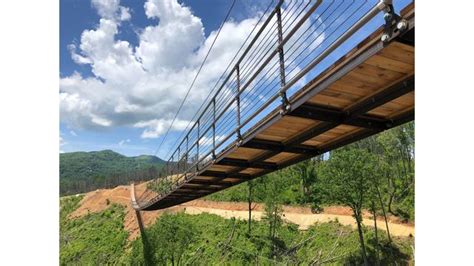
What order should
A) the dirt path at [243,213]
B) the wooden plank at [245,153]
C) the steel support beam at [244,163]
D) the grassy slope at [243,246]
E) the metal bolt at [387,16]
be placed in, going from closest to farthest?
1. the metal bolt at [387,16]
2. the wooden plank at [245,153]
3. the steel support beam at [244,163]
4. the grassy slope at [243,246]
5. the dirt path at [243,213]

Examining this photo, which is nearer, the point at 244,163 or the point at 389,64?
the point at 389,64

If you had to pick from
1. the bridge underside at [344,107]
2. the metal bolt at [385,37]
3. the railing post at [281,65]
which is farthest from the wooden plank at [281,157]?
the metal bolt at [385,37]

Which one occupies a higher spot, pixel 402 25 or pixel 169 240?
pixel 402 25

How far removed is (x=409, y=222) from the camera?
25.9m

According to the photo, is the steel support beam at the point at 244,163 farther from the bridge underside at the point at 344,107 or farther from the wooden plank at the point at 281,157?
the wooden plank at the point at 281,157

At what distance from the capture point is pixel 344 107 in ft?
14.4

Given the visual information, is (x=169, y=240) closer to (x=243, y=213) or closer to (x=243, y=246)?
(x=243, y=246)

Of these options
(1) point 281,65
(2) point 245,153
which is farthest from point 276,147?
(1) point 281,65

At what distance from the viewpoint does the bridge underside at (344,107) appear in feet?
10.1

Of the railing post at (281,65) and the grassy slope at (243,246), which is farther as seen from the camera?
the grassy slope at (243,246)
